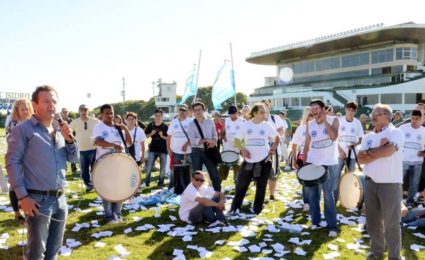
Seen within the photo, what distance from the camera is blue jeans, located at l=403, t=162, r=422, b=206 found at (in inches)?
329

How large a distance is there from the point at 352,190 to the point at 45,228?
5.65 m

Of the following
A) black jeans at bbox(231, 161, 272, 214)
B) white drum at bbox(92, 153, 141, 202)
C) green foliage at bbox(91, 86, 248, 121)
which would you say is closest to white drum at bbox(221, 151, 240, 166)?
black jeans at bbox(231, 161, 272, 214)

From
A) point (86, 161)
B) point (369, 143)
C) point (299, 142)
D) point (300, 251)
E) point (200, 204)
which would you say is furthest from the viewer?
point (86, 161)

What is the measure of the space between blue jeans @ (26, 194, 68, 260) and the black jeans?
4.44 m

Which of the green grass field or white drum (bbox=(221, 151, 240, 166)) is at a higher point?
white drum (bbox=(221, 151, 240, 166))

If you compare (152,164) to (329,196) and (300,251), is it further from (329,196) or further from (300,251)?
(300,251)

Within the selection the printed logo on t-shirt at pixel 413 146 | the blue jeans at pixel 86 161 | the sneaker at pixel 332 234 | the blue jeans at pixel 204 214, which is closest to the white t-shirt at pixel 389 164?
the sneaker at pixel 332 234

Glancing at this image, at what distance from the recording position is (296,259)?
5.49 metres

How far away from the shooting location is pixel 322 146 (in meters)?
6.57

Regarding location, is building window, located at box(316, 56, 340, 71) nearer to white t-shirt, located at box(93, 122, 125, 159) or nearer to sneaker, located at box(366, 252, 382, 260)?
white t-shirt, located at box(93, 122, 125, 159)

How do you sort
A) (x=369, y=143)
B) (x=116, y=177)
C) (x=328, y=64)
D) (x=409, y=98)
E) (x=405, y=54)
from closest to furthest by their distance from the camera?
(x=369, y=143), (x=116, y=177), (x=409, y=98), (x=405, y=54), (x=328, y=64)

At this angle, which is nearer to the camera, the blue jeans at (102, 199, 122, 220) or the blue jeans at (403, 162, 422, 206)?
the blue jeans at (102, 199, 122, 220)

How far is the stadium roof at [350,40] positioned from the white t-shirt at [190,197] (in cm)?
6469

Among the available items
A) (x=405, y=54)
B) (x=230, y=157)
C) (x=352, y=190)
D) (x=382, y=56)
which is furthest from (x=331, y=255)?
(x=382, y=56)
